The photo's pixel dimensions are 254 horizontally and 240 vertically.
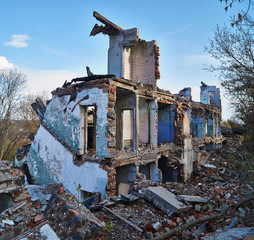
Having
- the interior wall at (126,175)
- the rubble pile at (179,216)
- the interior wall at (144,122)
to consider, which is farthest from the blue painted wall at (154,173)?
the rubble pile at (179,216)

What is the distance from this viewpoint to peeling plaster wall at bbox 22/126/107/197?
23.7ft

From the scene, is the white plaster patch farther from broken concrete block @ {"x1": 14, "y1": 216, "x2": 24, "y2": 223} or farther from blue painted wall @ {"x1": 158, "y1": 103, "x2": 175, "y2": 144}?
blue painted wall @ {"x1": 158, "y1": 103, "x2": 175, "y2": 144}

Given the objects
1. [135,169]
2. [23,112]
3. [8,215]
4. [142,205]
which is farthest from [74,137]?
[23,112]

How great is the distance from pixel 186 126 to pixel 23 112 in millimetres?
18467

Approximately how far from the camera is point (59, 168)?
340 inches

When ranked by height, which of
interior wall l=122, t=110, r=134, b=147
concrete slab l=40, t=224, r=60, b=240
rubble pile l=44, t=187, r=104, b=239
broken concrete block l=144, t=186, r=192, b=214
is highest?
interior wall l=122, t=110, r=134, b=147

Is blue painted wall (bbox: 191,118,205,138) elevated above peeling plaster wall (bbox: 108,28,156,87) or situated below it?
below

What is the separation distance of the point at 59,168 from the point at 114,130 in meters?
3.34

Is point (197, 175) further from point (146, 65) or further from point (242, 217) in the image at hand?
point (242, 217)

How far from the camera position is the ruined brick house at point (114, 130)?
285 inches

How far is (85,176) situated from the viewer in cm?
754

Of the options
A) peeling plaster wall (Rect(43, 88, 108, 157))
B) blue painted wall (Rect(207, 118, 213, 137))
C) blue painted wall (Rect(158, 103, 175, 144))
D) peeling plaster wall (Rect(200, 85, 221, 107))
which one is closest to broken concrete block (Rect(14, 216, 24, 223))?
peeling plaster wall (Rect(43, 88, 108, 157))

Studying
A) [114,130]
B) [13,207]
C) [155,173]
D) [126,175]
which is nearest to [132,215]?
[114,130]

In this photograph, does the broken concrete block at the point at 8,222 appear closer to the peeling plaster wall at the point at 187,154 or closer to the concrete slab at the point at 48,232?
the concrete slab at the point at 48,232
